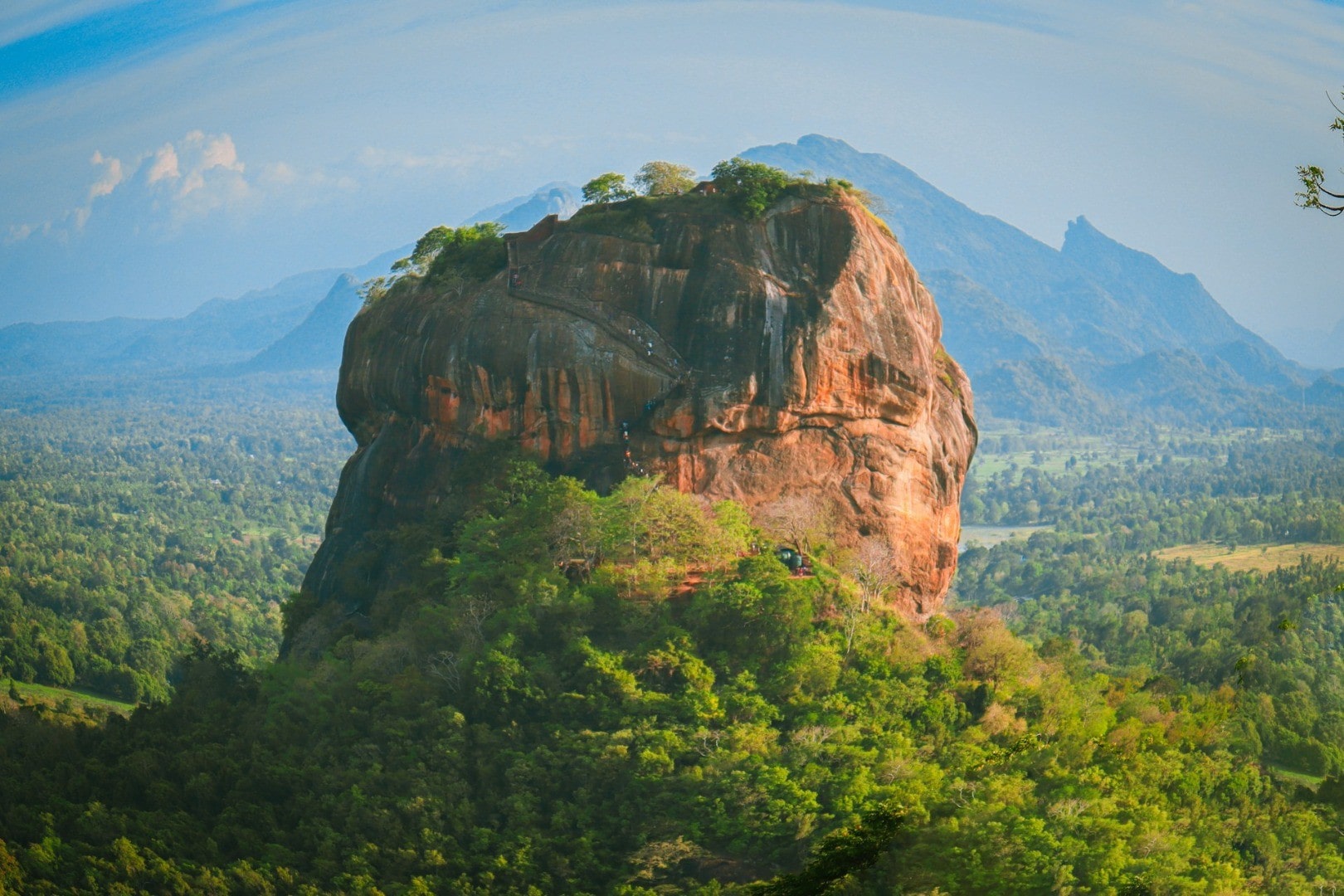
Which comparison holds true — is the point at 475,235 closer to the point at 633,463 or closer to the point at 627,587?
the point at 633,463

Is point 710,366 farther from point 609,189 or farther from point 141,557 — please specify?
point 141,557

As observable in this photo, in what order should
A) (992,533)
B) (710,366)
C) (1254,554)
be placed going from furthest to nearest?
(992,533)
(1254,554)
(710,366)

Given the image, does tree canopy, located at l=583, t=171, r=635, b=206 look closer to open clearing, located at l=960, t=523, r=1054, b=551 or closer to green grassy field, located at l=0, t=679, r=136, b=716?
green grassy field, located at l=0, t=679, r=136, b=716

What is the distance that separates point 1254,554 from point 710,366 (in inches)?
3050

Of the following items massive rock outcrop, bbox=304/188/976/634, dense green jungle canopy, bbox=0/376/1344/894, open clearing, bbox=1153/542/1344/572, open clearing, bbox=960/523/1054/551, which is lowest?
open clearing, bbox=960/523/1054/551

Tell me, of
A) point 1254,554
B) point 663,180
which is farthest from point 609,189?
point 1254,554

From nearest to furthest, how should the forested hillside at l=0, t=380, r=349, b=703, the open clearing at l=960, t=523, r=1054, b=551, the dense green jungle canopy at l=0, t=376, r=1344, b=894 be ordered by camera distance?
the dense green jungle canopy at l=0, t=376, r=1344, b=894 → the forested hillside at l=0, t=380, r=349, b=703 → the open clearing at l=960, t=523, r=1054, b=551

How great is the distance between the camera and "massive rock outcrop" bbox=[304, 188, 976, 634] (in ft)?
118

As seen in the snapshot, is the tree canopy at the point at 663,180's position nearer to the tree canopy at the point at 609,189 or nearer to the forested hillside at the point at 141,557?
the tree canopy at the point at 609,189

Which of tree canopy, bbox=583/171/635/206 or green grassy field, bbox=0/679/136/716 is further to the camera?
green grassy field, bbox=0/679/136/716

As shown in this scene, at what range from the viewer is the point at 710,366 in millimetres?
36062

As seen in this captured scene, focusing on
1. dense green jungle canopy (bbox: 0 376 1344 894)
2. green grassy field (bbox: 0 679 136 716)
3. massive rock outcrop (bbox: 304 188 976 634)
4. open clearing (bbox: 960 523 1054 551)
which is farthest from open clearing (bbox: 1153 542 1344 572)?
green grassy field (bbox: 0 679 136 716)

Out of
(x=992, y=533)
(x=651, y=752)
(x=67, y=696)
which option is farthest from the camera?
(x=992, y=533)

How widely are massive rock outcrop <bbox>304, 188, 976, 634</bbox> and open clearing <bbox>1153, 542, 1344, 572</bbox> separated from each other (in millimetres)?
60060
